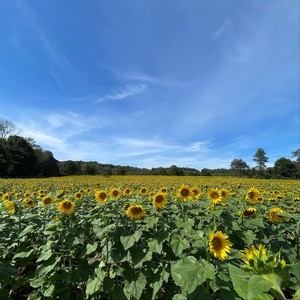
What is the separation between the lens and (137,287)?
301 cm

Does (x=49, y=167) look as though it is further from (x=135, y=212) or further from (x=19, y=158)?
(x=135, y=212)

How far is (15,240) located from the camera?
3.97m

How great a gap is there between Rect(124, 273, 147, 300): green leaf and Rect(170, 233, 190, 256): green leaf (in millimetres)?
626

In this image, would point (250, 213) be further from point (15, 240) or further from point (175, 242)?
point (15, 240)

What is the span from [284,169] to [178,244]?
254ft

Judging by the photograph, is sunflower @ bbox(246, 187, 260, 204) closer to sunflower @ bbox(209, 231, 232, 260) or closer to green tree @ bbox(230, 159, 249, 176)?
sunflower @ bbox(209, 231, 232, 260)

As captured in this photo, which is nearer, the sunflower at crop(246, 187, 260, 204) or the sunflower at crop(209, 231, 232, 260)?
the sunflower at crop(209, 231, 232, 260)

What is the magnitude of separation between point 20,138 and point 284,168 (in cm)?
6830

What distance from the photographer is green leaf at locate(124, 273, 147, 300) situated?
9.67 feet

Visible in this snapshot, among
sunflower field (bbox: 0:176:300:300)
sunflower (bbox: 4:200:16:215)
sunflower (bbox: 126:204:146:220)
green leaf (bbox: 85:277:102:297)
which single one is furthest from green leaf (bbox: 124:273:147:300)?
sunflower (bbox: 4:200:16:215)

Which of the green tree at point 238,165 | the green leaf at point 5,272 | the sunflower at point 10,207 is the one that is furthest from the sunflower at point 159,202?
the green tree at point 238,165

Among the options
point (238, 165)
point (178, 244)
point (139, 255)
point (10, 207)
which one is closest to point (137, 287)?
point (139, 255)

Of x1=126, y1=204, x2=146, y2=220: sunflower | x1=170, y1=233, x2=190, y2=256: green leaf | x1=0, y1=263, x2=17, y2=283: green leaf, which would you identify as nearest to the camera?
x1=0, y1=263, x2=17, y2=283: green leaf

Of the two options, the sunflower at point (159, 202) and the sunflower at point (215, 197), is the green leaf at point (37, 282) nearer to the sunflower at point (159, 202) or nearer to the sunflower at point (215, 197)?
the sunflower at point (159, 202)
